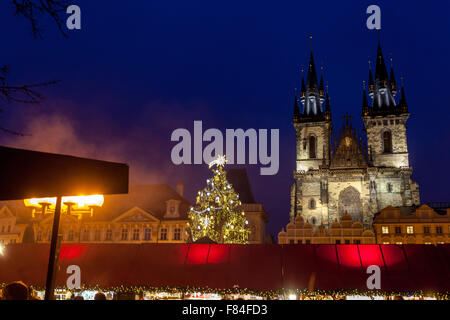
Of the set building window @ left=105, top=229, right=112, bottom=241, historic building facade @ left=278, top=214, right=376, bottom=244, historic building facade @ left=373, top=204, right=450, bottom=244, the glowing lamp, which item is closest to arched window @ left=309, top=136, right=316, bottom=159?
historic building facade @ left=278, top=214, right=376, bottom=244

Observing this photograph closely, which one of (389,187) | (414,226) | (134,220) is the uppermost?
(389,187)

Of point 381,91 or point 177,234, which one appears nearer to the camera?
point 177,234

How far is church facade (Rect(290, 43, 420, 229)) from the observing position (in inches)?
2088

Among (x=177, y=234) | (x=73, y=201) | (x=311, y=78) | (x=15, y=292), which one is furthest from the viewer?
(x=311, y=78)

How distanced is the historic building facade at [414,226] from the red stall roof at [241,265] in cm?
3127

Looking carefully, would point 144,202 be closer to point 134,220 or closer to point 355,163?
point 134,220

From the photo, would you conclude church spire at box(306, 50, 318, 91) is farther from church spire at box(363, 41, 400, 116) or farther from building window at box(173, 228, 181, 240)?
building window at box(173, 228, 181, 240)

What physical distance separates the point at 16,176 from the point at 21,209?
5420 centimetres

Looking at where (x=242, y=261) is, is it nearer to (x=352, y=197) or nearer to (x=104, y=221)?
(x=104, y=221)

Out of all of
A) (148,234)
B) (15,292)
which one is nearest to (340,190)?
(148,234)

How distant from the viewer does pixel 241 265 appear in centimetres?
1584

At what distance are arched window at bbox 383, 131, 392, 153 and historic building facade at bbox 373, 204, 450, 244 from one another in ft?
39.9

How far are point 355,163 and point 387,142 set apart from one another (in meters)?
5.54

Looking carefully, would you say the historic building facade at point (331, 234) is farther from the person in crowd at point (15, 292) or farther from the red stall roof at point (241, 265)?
the person in crowd at point (15, 292)
